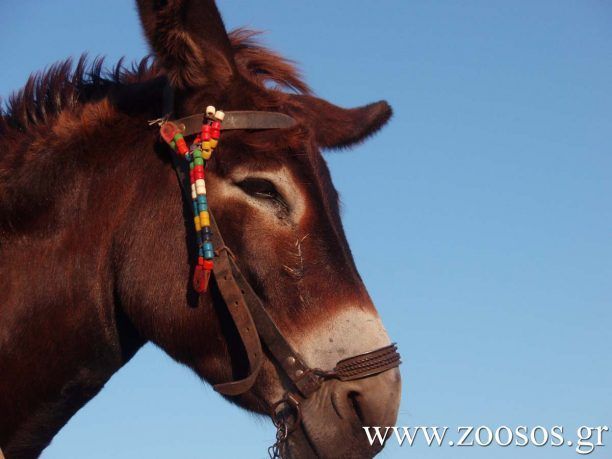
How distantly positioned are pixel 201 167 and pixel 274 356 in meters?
0.88

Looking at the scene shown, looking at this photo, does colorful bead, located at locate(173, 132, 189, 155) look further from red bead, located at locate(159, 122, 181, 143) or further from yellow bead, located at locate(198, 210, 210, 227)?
yellow bead, located at locate(198, 210, 210, 227)

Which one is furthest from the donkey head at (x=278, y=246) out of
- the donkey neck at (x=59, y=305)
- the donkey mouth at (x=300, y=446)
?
the donkey neck at (x=59, y=305)

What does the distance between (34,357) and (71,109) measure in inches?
49.1

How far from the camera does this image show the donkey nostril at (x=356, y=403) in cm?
303

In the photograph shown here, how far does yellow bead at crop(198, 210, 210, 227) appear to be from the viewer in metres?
3.27

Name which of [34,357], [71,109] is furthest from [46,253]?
[71,109]

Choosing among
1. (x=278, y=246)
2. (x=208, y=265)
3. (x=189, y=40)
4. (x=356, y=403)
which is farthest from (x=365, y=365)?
(x=189, y=40)

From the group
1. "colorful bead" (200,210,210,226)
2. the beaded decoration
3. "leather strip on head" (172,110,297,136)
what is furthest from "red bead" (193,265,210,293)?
"leather strip on head" (172,110,297,136)

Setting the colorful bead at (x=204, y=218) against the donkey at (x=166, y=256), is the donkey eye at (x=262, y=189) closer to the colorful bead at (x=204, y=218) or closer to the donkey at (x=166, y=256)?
the donkey at (x=166, y=256)

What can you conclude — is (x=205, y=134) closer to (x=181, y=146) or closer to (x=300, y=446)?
(x=181, y=146)

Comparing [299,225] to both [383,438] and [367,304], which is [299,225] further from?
[383,438]

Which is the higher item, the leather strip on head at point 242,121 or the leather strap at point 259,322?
the leather strip on head at point 242,121

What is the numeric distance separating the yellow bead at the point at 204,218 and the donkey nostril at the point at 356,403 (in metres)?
0.94

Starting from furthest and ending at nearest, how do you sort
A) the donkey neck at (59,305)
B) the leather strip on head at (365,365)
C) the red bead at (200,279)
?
the donkey neck at (59,305) < the red bead at (200,279) < the leather strip on head at (365,365)
